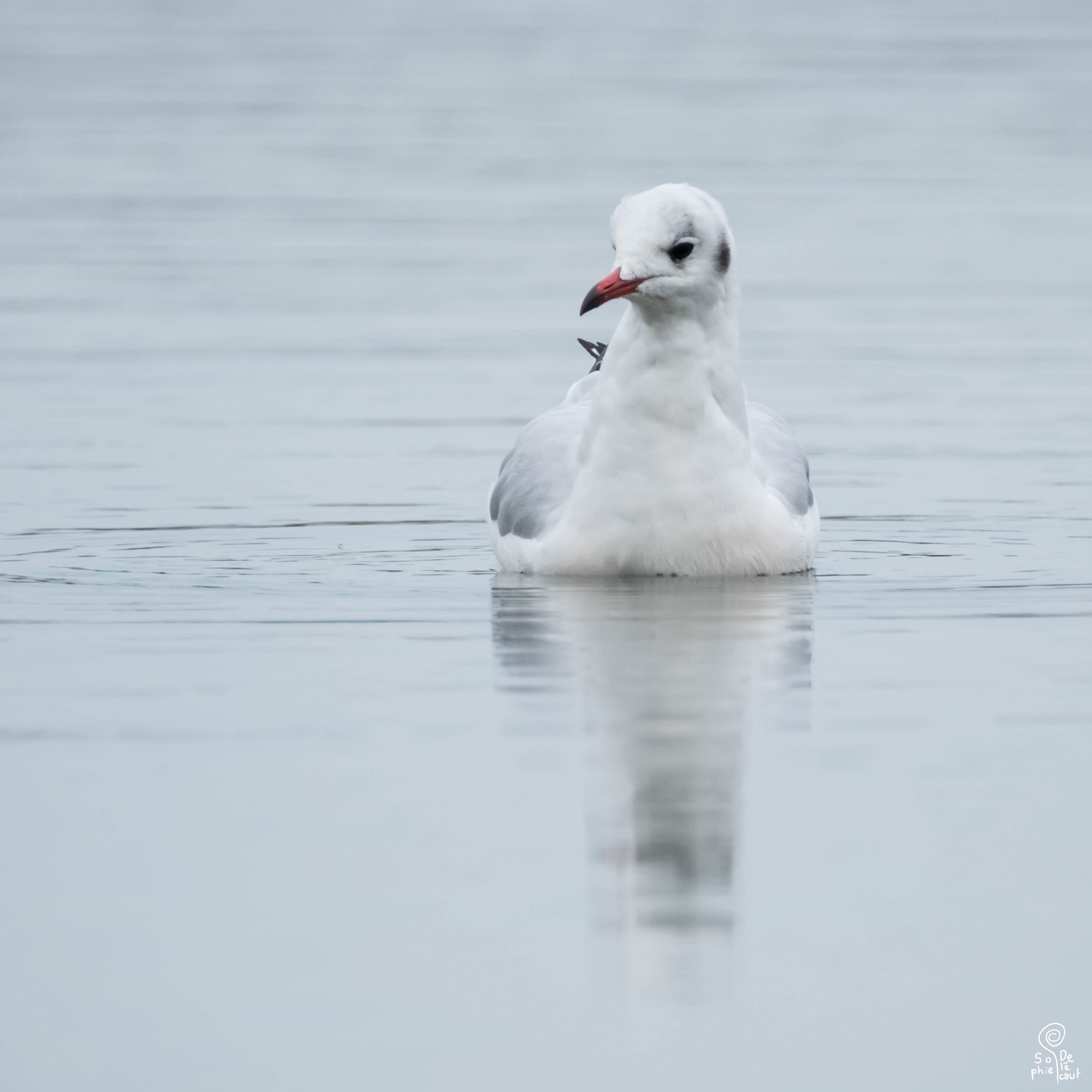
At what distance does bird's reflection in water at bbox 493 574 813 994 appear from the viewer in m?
5.09

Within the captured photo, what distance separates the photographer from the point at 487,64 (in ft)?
124

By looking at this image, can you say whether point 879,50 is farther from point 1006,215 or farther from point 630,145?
point 1006,215

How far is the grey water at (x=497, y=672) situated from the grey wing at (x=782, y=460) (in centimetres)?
28

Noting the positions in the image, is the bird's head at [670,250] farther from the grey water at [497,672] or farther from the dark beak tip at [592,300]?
the grey water at [497,672]

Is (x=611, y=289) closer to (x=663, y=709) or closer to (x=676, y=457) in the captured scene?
(x=676, y=457)

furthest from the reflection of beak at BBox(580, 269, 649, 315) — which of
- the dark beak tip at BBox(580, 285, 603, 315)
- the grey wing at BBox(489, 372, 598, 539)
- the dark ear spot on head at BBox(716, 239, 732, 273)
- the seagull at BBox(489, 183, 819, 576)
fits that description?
the grey wing at BBox(489, 372, 598, 539)

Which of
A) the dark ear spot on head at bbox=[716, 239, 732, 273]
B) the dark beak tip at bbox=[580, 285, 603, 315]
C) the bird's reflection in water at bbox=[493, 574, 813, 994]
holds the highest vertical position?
the dark ear spot on head at bbox=[716, 239, 732, 273]

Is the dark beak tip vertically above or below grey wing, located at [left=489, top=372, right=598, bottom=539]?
above

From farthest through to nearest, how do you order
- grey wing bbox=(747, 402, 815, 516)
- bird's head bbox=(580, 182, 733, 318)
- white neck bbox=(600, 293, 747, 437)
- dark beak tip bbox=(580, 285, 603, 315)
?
grey wing bbox=(747, 402, 815, 516) → white neck bbox=(600, 293, 747, 437) → bird's head bbox=(580, 182, 733, 318) → dark beak tip bbox=(580, 285, 603, 315)

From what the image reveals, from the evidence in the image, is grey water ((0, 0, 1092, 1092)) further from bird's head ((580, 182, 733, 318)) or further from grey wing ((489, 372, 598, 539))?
bird's head ((580, 182, 733, 318))

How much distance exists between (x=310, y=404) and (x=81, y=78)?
819 inches

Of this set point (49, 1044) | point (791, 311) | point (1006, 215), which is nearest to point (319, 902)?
point (49, 1044)

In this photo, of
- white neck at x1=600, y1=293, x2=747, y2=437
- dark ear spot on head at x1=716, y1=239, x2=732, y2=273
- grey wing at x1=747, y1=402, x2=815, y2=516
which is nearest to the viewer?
dark ear spot on head at x1=716, y1=239, x2=732, y2=273

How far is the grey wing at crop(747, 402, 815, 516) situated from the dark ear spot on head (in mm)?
701
